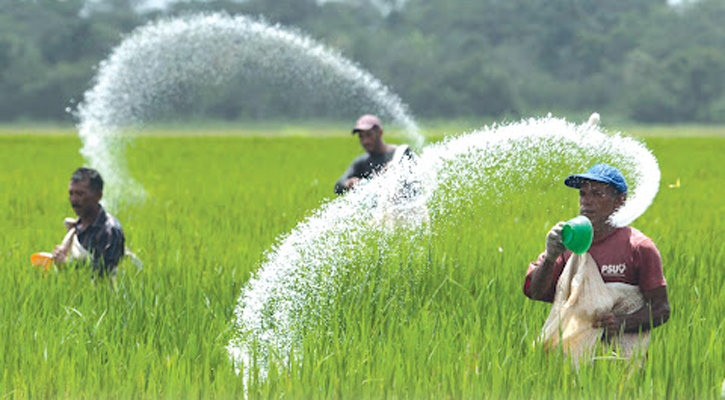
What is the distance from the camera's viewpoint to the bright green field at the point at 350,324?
3.38 meters

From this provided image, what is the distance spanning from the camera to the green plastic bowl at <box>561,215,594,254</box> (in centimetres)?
323

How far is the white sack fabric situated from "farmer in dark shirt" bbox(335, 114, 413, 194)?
336 centimetres

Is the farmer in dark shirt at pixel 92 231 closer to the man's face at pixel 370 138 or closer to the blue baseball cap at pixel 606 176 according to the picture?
the man's face at pixel 370 138

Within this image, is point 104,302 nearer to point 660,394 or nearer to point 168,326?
point 168,326

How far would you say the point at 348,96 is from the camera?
10516 millimetres

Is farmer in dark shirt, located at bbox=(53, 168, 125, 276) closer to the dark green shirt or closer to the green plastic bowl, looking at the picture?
the dark green shirt

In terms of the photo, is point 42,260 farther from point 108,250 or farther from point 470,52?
point 470,52

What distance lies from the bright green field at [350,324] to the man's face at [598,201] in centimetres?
50

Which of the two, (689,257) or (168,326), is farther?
(689,257)

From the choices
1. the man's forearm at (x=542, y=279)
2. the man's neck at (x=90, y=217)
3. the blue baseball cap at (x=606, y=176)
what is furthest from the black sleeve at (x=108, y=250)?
the blue baseball cap at (x=606, y=176)

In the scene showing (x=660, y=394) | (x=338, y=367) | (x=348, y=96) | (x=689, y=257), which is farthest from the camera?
(x=348, y=96)

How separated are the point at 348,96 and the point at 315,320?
625cm

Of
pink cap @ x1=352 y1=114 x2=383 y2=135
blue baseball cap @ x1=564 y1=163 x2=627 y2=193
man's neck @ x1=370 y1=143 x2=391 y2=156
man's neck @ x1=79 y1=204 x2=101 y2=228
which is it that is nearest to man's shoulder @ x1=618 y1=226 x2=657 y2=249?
blue baseball cap @ x1=564 y1=163 x2=627 y2=193

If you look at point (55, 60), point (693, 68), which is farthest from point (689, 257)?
point (693, 68)
